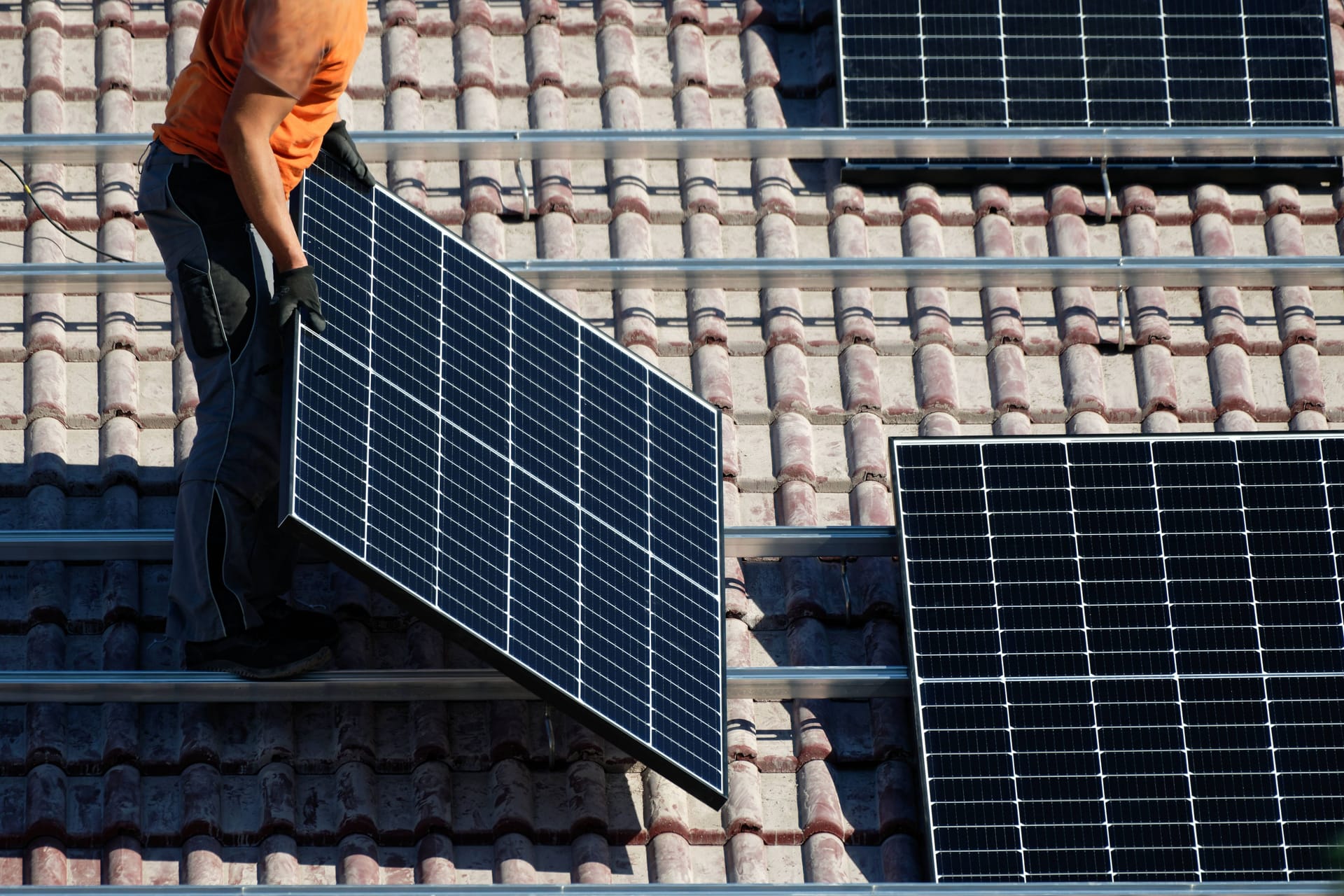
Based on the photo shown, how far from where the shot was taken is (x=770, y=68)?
12500mm

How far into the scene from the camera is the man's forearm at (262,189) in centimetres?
902

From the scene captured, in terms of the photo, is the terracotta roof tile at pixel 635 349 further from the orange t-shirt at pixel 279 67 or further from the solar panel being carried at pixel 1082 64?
the orange t-shirt at pixel 279 67

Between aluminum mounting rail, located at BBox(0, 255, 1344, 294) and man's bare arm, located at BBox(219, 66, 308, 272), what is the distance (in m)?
2.16

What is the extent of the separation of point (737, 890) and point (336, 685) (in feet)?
6.59

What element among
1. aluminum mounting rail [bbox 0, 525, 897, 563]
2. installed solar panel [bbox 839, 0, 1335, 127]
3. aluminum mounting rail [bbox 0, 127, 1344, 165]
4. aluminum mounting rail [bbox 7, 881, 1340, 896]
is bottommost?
aluminum mounting rail [bbox 7, 881, 1340, 896]

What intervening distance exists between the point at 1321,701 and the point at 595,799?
323 centimetres

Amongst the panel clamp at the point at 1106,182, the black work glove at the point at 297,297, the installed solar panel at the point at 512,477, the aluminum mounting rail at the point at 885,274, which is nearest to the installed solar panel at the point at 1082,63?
the panel clamp at the point at 1106,182

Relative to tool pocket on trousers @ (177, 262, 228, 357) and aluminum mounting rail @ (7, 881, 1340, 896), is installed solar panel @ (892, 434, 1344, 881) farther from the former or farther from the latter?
tool pocket on trousers @ (177, 262, 228, 357)

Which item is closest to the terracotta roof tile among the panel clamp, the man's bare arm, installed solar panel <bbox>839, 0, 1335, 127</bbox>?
the panel clamp

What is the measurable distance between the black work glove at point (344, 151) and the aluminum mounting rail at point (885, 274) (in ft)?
4.33

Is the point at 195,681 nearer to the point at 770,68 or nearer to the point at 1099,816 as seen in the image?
the point at 1099,816

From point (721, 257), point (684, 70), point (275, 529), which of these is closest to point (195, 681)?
point (275, 529)

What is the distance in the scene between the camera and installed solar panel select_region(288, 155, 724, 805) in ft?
30.0

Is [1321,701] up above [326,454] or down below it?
below
